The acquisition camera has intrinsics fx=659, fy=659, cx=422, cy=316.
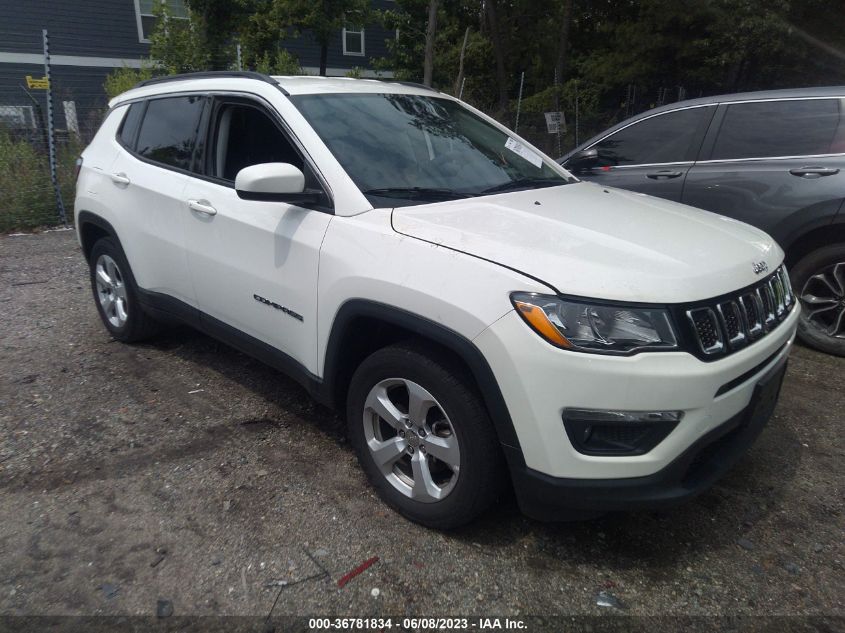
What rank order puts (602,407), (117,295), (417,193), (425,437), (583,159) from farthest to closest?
(583,159) < (117,295) < (417,193) < (425,437) < (602,407)

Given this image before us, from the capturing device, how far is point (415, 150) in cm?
327

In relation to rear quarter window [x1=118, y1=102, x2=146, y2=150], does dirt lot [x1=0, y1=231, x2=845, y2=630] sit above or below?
below

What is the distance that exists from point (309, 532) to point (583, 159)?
395 cm

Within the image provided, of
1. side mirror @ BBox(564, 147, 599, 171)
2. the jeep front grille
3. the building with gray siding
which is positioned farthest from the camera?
the building with gray siding

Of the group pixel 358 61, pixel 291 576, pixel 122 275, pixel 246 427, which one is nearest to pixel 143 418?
pixel 246 427

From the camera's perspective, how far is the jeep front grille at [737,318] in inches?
89.0

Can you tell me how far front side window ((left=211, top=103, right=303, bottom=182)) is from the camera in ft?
10.9

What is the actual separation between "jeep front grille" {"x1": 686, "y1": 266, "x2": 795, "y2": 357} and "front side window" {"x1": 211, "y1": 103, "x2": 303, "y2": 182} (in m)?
1.96


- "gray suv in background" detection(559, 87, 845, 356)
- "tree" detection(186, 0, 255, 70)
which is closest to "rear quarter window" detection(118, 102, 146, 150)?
"gray suv in background" detection(559, 87, 845, 356)

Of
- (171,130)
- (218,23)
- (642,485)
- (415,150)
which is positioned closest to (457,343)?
(642,485)

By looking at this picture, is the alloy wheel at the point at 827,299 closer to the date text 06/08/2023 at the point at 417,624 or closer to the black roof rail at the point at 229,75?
the date text 06/08/2023 at the point at 417,624

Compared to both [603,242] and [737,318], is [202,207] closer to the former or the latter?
[603,242]

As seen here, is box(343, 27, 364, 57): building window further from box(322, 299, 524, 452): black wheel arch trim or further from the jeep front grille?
the jeep front grille

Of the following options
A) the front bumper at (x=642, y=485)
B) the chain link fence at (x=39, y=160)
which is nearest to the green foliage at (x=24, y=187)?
the chain link fence at (x=39, y=160)
